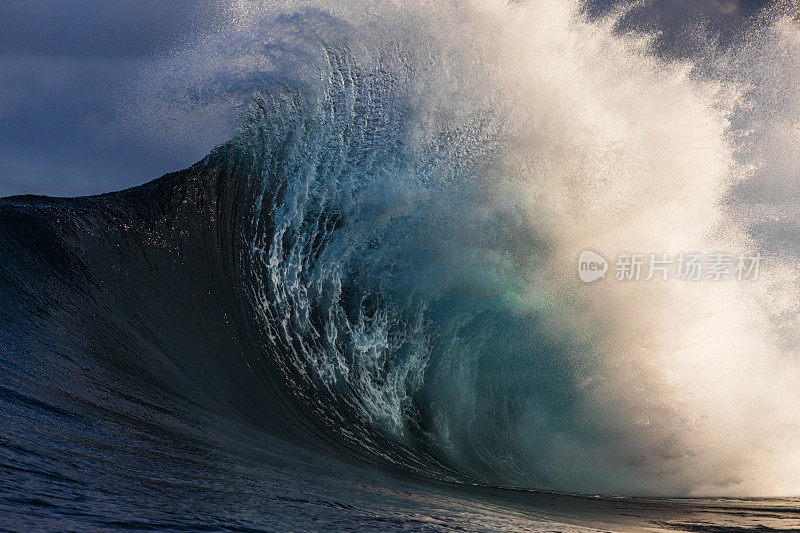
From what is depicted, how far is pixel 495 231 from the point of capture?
834 centimetres

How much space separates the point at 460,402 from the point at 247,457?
14.5 feet

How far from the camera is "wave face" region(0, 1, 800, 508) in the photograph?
7.11 m

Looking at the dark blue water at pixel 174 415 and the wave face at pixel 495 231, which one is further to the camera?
the wave face at pixel 495 231

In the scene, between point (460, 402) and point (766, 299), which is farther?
point (766, 299)

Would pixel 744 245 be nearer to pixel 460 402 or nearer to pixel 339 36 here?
pixel 460 402

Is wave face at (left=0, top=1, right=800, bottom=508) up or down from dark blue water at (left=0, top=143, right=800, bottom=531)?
up

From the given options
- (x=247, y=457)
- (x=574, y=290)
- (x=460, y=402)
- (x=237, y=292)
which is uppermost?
(x=574, y=290)

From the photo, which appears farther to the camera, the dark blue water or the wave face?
the wave face

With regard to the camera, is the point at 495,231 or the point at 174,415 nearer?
the point at 174,415

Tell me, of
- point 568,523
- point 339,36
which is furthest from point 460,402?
point 339,36

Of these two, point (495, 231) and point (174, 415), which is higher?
point (495, 231)

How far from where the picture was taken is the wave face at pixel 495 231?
711 centimetres

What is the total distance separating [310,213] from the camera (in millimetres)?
7945

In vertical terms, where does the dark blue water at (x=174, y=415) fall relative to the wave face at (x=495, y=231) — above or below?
below
